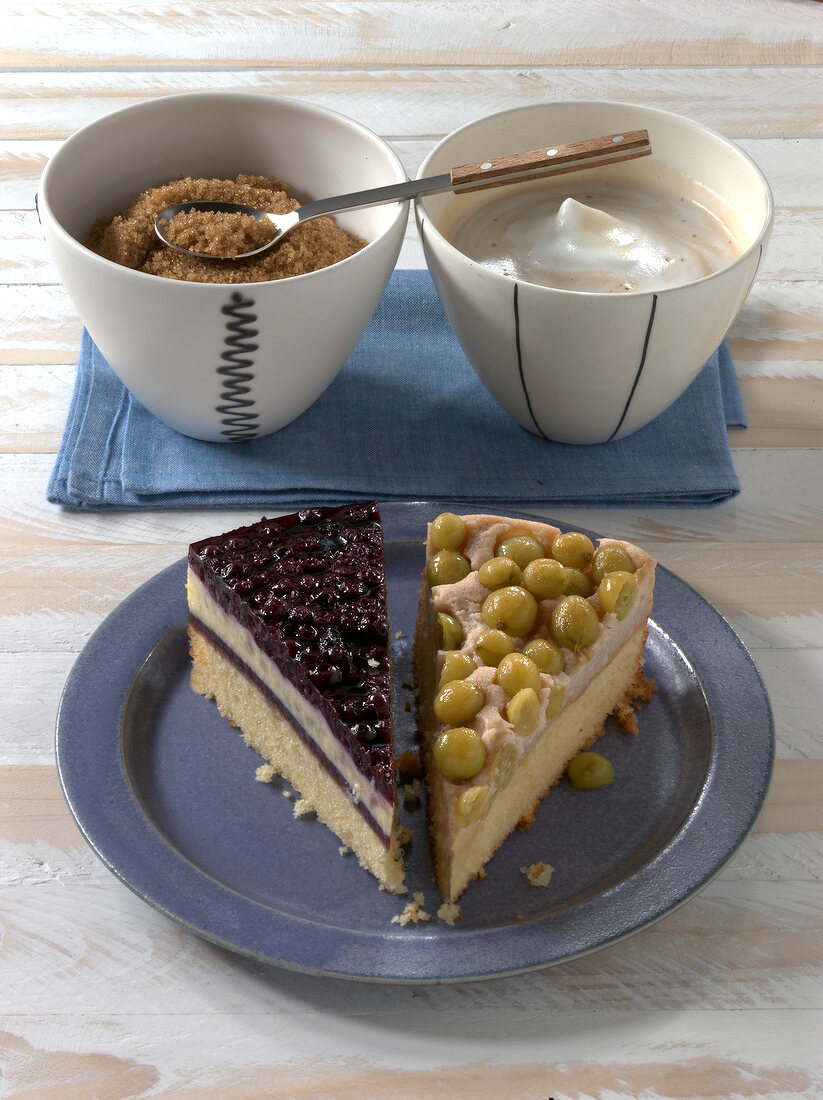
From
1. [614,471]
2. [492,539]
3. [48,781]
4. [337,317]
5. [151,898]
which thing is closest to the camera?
[151,898]

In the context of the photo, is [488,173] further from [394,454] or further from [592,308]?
[394,454]

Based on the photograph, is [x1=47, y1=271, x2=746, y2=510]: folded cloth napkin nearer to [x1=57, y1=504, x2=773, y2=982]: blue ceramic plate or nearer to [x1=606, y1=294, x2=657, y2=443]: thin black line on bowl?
[x1=606, y1=294, x2=657, y2=443]: thin black line on bowl

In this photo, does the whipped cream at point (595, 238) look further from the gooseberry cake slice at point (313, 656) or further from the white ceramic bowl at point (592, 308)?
the gooseberry cake slice at point (313, 656)

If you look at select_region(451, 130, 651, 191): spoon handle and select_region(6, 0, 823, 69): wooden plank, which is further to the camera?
select_region(6, 0, 823, 69): wooden plank

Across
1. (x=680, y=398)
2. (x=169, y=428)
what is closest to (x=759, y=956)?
(x=680, y=398)

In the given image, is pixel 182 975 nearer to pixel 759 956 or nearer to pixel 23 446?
pixel 759 956

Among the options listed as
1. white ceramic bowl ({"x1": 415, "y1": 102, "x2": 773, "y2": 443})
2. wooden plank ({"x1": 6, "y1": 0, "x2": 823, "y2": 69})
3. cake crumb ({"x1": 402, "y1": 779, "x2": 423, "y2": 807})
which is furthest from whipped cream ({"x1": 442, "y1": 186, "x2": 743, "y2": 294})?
wooden plank ({"x1": 6, "y1": 0, "x2": 823, "y2": 69})
